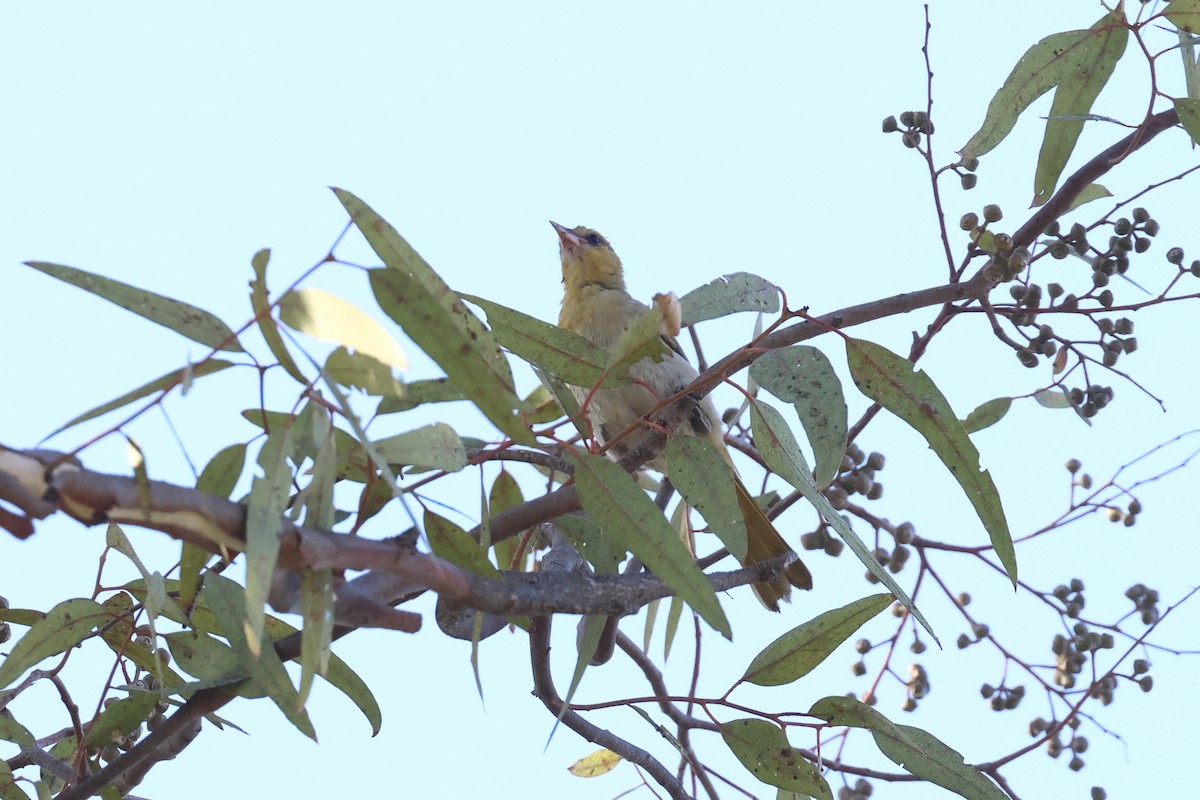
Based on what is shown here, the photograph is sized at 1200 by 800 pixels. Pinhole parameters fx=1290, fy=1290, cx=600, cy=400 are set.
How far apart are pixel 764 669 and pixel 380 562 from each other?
0.91 metres

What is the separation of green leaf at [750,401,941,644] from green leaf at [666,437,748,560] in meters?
0.10

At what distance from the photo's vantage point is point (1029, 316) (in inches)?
83.0

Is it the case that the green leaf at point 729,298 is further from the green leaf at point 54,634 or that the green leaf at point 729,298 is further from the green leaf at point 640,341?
the green leaf at point 54,634

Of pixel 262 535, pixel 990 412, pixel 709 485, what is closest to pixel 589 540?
pixel 709 485

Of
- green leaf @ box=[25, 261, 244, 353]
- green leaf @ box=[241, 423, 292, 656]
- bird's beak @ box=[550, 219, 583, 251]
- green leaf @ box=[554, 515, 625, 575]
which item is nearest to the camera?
green leaf @ box=[241, 423, 292, 656]

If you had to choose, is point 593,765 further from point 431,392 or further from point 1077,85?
point 1077,85

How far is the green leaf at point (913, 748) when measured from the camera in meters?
1.95

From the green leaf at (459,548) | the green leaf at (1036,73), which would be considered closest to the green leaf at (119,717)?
the green leaf at (459,548)

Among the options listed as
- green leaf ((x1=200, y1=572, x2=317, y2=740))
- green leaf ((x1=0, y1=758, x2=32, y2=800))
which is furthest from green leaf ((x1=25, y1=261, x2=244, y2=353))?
green leaf ((x1=0, y1=758, x2=32, y2=800))

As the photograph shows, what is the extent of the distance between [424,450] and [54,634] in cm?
73

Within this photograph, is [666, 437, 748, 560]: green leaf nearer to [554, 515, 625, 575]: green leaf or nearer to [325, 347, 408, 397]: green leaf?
[554, 515, 625, 575]: green leaf

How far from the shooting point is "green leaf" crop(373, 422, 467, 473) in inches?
58.8

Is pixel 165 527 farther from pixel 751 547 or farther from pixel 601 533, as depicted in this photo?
pixel 751 547

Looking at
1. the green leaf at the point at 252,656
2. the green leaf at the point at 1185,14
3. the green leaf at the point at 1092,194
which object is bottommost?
the green leaf at the point at 252,656
